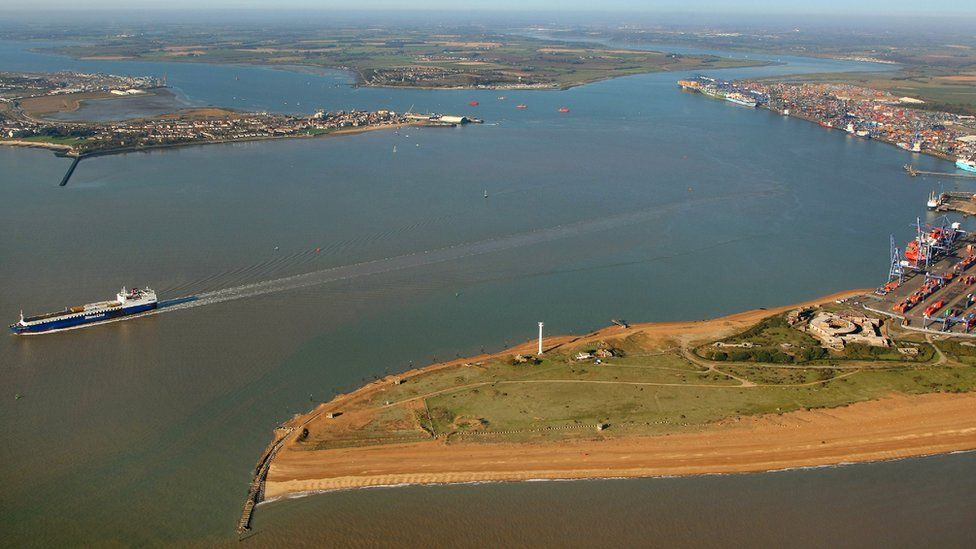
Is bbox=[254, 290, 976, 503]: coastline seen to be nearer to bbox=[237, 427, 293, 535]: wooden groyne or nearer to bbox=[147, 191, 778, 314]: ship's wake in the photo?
bbox=[237, 427, 293, 535]: wooden groyne

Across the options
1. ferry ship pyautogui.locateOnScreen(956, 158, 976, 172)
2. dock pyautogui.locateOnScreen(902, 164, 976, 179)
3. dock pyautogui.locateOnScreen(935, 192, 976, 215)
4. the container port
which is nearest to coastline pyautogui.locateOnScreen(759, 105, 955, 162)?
ferry ship pyautogui.locateOnScreen(956, 158, 976, 172)

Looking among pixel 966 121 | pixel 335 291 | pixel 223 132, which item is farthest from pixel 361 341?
pixel 966 121

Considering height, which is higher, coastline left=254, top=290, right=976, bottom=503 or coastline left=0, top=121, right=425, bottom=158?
coastline left=0, top=121, right=425, bottom=158

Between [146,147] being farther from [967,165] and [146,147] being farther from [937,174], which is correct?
[967,165]

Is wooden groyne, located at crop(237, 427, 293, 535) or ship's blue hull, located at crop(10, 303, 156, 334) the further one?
ship's blue hull, located at crop(10, 303, 156, 334)

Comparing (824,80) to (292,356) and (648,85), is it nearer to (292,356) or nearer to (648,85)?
(648,85)

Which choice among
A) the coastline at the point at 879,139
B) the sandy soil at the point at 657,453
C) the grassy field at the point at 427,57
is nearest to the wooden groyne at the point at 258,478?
the sandy soil at the point at 657,453
